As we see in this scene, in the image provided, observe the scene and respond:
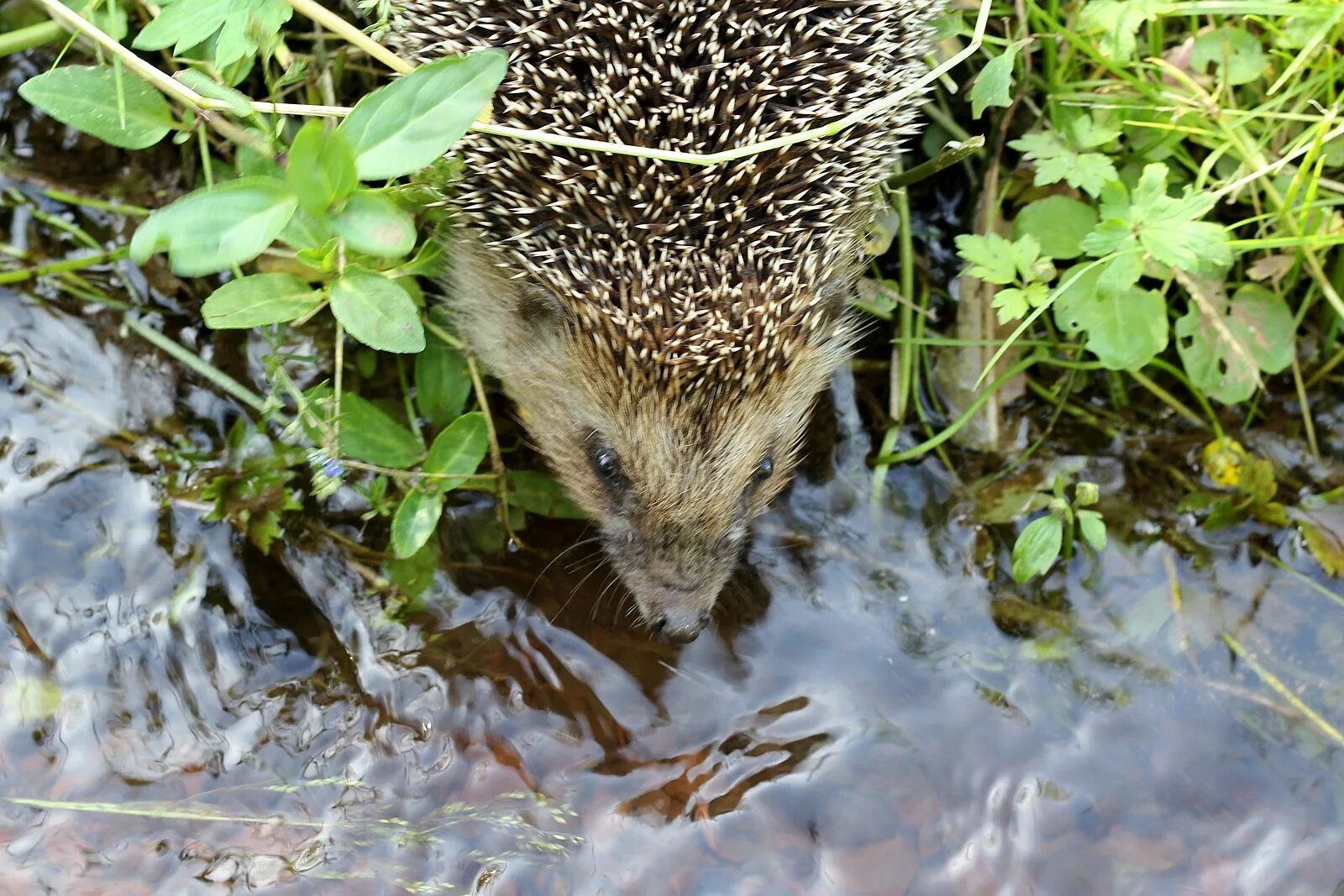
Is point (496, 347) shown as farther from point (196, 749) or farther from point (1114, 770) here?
point (1114, 770)

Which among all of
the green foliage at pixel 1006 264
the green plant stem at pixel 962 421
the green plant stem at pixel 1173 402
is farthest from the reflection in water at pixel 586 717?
the green foliage at pixel 1006 264

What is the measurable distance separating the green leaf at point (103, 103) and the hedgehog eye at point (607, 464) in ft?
3.76

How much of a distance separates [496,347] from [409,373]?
12.4 inches

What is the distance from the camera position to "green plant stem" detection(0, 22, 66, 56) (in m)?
2.79

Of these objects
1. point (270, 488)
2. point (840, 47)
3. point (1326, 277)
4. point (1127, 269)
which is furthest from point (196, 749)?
point (1326, 277)

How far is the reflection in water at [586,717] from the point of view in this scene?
8.17 ft

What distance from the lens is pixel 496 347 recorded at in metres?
2.84

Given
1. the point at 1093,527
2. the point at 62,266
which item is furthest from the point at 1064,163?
the point at 62,266

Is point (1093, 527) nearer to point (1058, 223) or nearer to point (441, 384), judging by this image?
point (1058, 223)

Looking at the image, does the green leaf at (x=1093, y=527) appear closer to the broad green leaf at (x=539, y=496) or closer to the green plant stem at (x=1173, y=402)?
the green plant stem at (x=1173, y=402)

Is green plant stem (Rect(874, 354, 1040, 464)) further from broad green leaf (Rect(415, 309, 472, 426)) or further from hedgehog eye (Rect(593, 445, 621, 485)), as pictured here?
broad green leaf (Rect(415, 309, 472, 426))

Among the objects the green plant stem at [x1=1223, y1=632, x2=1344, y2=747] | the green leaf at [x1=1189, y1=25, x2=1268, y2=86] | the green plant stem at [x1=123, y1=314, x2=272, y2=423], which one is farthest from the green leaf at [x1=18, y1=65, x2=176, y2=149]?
the green plant stem at [x1=1223, y1=632, x2=1344, y2=747]

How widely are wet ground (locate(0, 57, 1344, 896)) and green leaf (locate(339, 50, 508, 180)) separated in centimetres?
118

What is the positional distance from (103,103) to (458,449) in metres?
1.00
